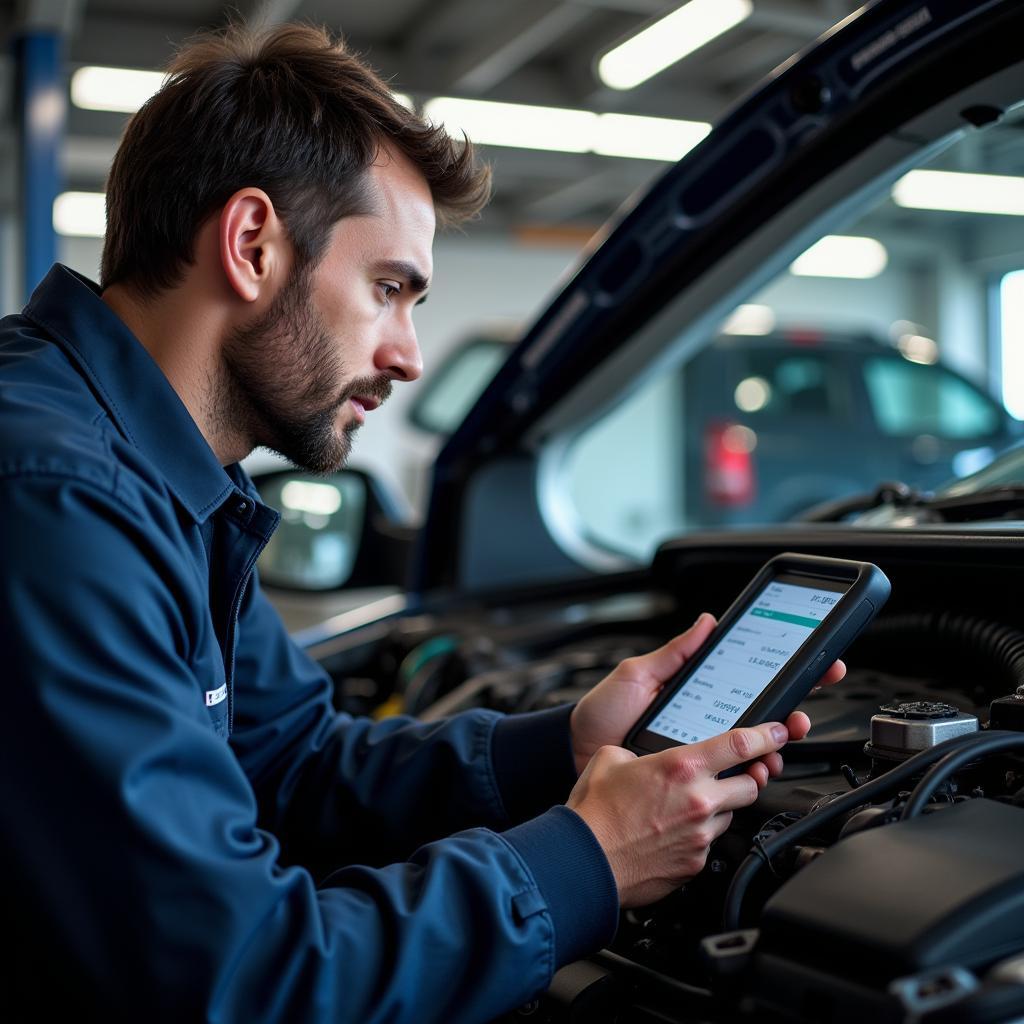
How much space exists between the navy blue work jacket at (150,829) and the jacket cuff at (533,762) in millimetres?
326

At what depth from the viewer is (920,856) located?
2.53ft

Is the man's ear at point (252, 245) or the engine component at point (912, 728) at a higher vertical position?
the man's ear at point (252, 245)

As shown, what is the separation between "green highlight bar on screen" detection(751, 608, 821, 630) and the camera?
112 cm

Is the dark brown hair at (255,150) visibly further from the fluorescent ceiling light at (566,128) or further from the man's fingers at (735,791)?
the fluorescent ceiling light at (566,128)

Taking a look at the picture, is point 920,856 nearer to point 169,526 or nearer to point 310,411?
point 169,526

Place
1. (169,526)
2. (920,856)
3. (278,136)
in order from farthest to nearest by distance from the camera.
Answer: (278,136) < (169,526) < (920,856)

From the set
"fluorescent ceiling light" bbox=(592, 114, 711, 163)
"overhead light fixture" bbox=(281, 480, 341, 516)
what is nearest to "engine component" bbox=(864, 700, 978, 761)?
"overhead light fixture" bbox=(281, 480, 341, 516)

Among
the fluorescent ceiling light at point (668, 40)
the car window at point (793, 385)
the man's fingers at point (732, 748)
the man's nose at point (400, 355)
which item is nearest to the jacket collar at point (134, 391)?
the man's nose at point (400, 355)

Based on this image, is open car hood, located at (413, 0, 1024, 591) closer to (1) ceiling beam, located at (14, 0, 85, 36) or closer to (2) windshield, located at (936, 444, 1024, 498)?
(2) windshield, located at (936, 444, 1024, 498)

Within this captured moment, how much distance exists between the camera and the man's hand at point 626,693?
130 centimetres

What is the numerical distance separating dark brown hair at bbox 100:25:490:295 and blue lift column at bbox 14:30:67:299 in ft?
16.6

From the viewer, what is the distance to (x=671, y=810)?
990 millimetres

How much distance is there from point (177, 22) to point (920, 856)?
23.7 feet

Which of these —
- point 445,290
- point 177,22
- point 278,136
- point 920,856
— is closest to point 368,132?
point 278,136
